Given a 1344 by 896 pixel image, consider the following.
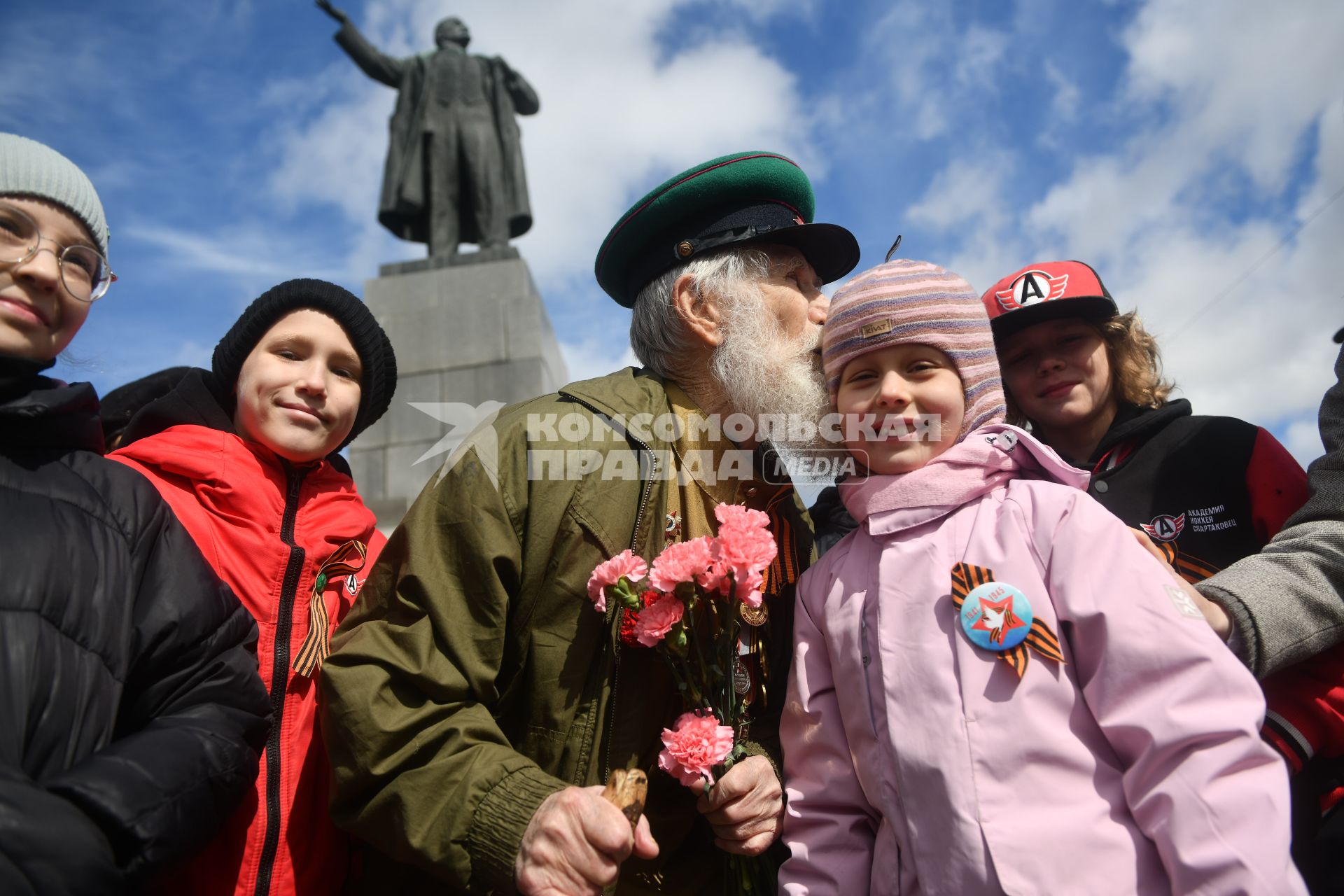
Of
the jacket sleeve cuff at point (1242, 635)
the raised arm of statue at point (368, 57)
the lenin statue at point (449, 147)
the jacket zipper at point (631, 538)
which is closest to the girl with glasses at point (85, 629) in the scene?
the jacket zipper at point (631, 538)

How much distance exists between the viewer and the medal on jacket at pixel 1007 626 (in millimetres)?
1525

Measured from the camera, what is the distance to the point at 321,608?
7.01 ft

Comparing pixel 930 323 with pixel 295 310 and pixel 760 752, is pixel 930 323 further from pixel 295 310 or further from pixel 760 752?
pixel 295 310

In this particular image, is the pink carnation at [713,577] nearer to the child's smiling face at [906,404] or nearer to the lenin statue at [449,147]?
the child's smiling face at [906,404]

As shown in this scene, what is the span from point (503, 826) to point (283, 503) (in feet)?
3.73

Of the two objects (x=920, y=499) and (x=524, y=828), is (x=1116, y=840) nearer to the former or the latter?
(x=920, y=499)

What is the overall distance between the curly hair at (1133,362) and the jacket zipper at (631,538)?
4.38ft

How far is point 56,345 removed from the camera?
5.57 ft

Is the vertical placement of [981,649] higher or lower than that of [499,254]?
lower

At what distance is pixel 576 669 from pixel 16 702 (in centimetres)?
102

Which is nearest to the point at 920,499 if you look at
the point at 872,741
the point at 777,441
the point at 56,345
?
the point at 872,741

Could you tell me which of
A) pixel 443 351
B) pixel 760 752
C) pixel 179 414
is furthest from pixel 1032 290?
pixel 443 351

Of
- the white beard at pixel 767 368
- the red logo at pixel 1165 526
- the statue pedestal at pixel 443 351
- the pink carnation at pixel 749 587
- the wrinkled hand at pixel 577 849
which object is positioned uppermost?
the statue pedestal at pixel 443 351

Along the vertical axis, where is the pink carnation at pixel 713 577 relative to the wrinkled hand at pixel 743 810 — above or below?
above
